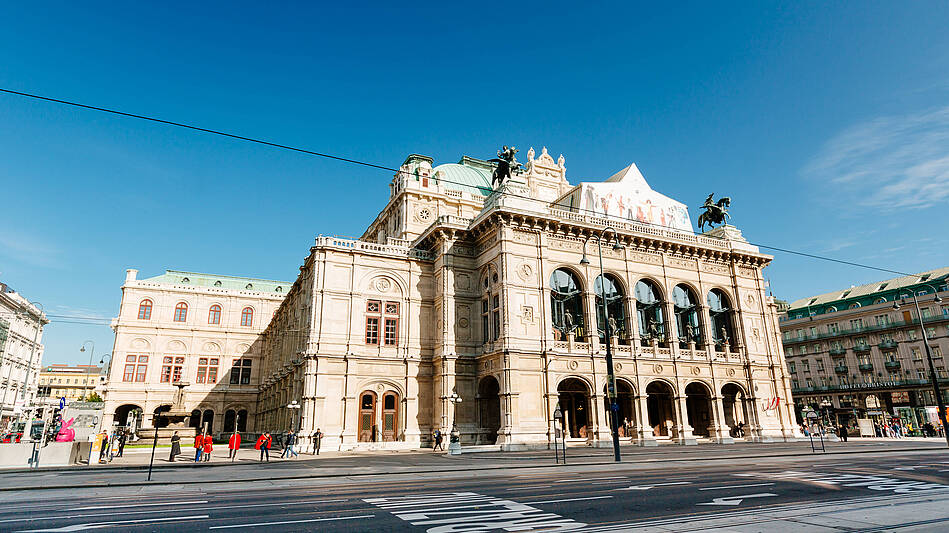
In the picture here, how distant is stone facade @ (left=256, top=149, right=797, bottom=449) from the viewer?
38094 millimetres

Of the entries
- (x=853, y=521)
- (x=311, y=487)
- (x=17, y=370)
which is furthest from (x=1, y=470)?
(x=17, y=370)

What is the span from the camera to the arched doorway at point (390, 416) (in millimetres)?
39250

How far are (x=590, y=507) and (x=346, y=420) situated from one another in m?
29.1

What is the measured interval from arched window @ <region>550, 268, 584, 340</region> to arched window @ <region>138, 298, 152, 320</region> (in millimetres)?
53111

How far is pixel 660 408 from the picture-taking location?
45.4 m

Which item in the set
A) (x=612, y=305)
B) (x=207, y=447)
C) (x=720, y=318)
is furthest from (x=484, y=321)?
(x=720, y=318)

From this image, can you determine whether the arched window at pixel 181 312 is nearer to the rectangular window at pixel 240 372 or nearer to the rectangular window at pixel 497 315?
the rectangular window at pixel 240 372

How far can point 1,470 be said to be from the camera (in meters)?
23.7

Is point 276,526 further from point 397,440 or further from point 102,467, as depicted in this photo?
point 397,440

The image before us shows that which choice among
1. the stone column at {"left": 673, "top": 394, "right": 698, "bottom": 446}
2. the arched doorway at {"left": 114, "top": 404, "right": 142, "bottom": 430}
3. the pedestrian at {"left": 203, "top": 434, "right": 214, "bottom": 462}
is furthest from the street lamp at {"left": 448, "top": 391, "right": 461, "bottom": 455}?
the arched doorway at {"left": 114, "top": 404, "right": 142, "bottom": 430}

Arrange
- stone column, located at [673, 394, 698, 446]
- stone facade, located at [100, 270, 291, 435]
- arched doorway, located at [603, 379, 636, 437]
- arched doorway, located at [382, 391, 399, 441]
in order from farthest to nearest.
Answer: stone facade, located at [100, 270, 291, 435], arched doorway, located at [603, 379, 636, 437], stone column, located at [673, 394, 698, 446], arched doorway, located at [382, 391, 399, 441]

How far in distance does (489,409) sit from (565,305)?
31.9ft

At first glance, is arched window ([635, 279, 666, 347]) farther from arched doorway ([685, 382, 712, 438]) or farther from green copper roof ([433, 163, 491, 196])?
green copper roof ([433, 163, 491, 196])

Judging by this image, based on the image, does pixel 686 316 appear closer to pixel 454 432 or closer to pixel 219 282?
pixel 454 432
